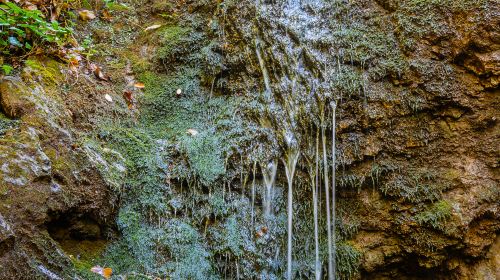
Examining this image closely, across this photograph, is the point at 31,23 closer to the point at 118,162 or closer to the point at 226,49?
the point at 118,162

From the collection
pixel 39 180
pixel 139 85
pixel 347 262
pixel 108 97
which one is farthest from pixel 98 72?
pixel 347 262

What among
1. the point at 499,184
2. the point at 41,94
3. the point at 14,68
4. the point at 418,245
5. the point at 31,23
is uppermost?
the point at 31,23

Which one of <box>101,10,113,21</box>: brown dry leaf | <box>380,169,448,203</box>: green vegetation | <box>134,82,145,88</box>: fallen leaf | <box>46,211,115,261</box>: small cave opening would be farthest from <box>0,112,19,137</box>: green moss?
<box>380,169,448,203</box>: green vegetation

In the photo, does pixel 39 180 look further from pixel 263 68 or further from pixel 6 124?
pixel 263 68

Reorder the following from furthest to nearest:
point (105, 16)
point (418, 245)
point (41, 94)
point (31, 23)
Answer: point (105, 16) < point (418, 245) < point (31, 23) < point (41, 94)

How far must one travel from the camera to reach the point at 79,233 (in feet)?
9.55

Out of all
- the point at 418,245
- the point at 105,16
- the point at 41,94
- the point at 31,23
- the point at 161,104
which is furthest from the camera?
the point at 105,16

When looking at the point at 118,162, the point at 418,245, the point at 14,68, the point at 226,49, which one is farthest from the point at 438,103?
the point at 14,68

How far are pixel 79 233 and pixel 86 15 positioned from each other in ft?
8.99

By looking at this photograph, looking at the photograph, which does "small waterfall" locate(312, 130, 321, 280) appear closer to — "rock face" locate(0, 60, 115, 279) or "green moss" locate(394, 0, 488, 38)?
"green moss" locate(394, 0, 488, 38)

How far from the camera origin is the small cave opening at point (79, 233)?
108 inches

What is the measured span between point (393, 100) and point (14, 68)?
3487 mm

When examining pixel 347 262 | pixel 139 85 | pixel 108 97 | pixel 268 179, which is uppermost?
pixel 139 85

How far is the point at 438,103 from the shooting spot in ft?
12.5
